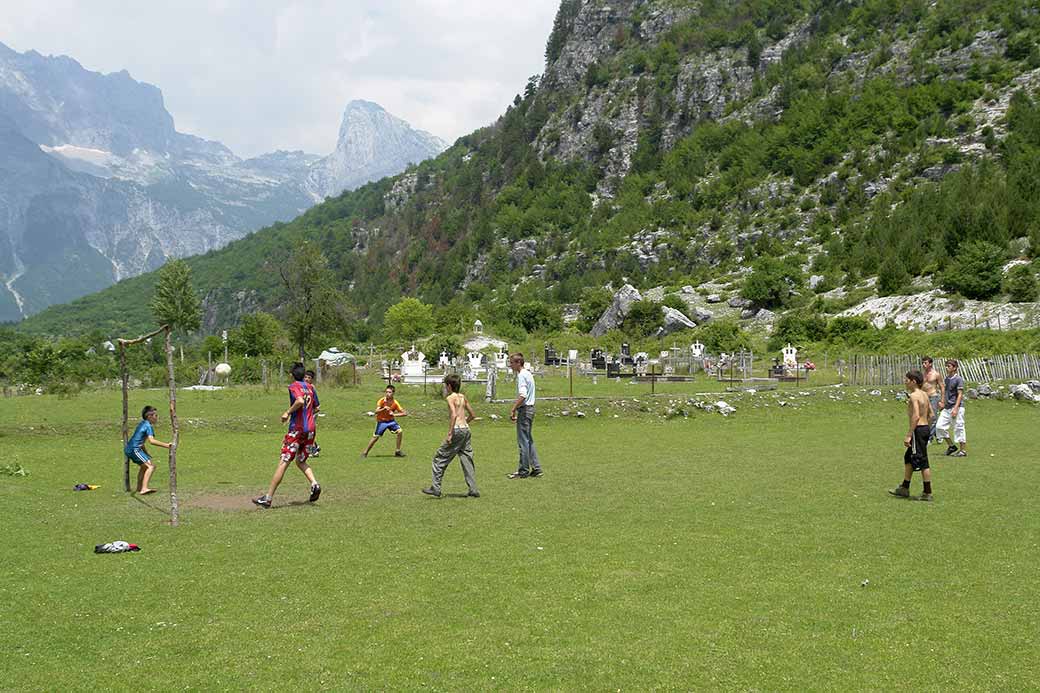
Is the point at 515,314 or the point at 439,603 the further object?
the point at 515,314

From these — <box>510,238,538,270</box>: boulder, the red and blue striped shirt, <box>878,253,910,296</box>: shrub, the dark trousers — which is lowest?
the dark trousers

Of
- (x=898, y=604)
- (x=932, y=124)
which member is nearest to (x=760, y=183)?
(x=932, y=124)

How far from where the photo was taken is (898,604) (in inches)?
267

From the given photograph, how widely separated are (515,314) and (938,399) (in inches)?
2159

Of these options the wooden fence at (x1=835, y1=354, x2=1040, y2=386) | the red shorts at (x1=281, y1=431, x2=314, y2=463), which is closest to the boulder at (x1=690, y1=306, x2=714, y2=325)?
the wooden fence at (x1=835, y1=354, x2=1040, y2=386)

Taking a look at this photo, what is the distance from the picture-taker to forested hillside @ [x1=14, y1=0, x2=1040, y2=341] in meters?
60.0

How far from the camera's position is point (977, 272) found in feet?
154

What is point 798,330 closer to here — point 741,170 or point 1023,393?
point 1023,393

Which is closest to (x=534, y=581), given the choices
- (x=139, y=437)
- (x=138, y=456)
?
(x=138, y=456)

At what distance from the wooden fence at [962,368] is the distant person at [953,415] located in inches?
510

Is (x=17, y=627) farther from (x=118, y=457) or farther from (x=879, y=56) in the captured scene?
(x=879, y=56)

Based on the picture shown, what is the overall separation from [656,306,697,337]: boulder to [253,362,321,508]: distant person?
1922 inches

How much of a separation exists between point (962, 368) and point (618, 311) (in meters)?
33.5

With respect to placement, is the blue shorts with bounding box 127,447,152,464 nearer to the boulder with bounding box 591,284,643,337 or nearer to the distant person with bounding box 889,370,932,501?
the distant person with bounding box 889,370,932,501
